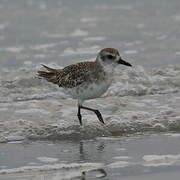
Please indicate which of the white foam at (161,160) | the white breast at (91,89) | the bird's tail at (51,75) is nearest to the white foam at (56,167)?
the white foam at (161,160)

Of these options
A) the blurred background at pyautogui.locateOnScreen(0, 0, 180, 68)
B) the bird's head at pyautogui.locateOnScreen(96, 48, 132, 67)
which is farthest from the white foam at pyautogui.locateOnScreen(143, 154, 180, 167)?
the blurred background at pyautogui.locateOnScreen(0, 0, 180, 68)

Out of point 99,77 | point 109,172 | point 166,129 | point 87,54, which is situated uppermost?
point 87,54

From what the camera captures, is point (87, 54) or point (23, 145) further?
point (87, 54)

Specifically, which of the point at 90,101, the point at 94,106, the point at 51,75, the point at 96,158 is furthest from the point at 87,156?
the point at 90,101

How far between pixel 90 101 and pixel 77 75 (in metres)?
1.50

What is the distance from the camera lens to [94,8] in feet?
53.8

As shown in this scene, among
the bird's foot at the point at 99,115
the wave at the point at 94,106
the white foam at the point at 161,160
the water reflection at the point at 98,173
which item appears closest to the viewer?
the water reflection at the point at 98,173

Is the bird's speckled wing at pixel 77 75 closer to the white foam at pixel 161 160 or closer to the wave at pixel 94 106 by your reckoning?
the wave at pixel 94 106

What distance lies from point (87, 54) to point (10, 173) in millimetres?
6002

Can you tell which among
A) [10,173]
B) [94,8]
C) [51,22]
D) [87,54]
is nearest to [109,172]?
[10,173]

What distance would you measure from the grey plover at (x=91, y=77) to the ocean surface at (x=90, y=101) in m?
0.41

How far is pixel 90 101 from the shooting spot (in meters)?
10.2

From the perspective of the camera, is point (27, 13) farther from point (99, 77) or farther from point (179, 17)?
point (99, 77)

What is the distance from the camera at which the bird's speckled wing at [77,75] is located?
8.62 metres
